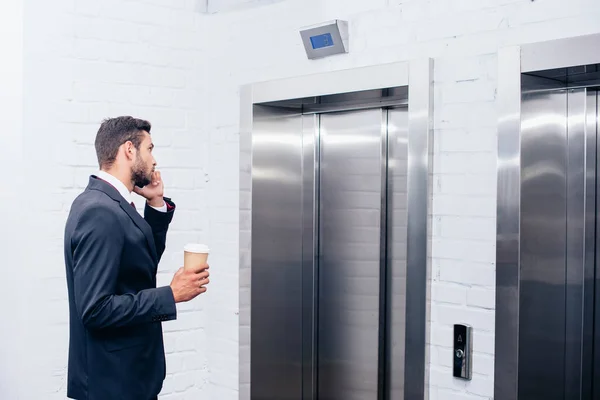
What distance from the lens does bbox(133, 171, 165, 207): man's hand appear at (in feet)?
9.48

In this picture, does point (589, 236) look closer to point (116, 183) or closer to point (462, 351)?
point (462, 351)

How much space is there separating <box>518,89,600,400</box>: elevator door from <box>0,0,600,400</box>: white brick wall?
0.40 ft

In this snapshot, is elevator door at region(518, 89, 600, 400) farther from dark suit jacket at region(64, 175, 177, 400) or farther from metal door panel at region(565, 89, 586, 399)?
dark suit jacket at region(64, 175, 177, 400)

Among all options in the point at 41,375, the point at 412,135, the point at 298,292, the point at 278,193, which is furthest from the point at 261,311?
the point at 412,135

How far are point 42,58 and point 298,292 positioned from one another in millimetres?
1406

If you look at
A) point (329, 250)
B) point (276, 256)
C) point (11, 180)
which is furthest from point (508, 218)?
point (11, 180)

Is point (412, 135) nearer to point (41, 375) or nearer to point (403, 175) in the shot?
point (403, 175)

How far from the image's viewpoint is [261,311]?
326cm

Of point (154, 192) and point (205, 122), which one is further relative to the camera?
point (205, 122)

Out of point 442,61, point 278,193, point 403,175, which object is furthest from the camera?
point 278,193

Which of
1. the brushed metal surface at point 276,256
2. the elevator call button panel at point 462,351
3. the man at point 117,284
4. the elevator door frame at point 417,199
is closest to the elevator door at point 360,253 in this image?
the brushed metal surface at point 276,256

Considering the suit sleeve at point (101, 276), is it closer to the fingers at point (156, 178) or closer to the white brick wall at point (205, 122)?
the fingers at point (156, 178)

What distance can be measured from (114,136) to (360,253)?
1.05m

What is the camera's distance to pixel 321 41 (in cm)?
289
